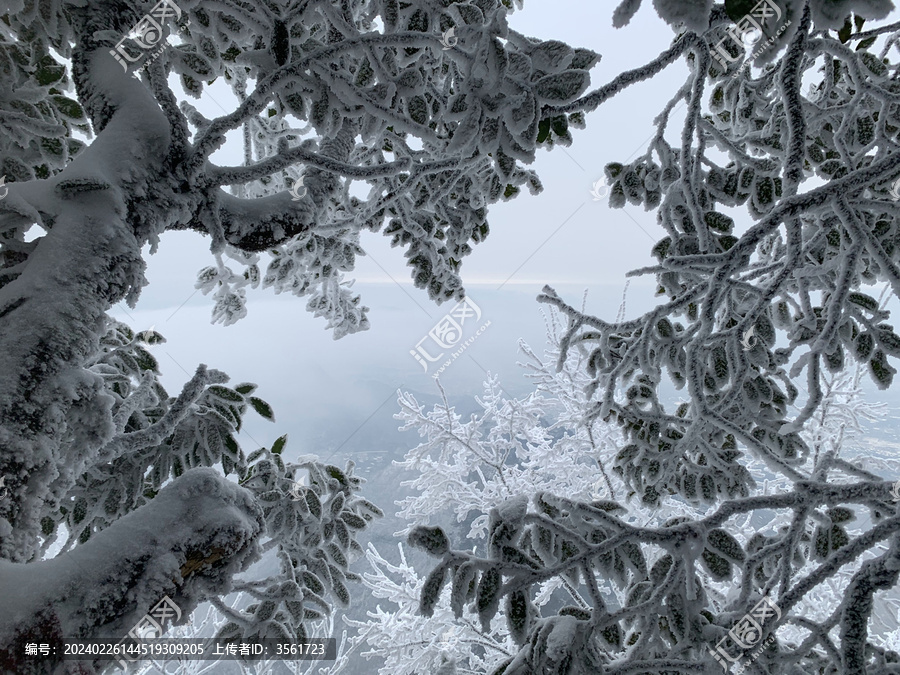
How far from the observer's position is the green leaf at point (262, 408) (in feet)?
5.35

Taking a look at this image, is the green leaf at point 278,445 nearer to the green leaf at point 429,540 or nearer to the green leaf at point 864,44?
the green leaf at point 429,540

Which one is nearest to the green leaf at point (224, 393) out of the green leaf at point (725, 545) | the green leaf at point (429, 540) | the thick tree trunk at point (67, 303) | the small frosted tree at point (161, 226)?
the small frosted tree at point (161, 226)

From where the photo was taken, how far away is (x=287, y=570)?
5.23ft

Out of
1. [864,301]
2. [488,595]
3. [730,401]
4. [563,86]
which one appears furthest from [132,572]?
[864,301]

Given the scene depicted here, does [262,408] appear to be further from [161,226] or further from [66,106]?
[66,106]

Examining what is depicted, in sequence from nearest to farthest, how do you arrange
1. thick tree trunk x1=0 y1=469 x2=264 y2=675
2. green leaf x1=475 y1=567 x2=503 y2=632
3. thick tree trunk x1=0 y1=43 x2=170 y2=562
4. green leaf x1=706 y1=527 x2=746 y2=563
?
thick tree trunk x1=0 y1=469 x2=264 y2=675
thick tree trunk x1=0 y1=43 x2=170 y2=562
green leaf x1=475 y1=567 x2=503 y2=632
green leaf x1=706 y1=527 x2=746 y2=563

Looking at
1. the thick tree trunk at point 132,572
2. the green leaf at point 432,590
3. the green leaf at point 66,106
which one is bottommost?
the green leaf at point 432,590

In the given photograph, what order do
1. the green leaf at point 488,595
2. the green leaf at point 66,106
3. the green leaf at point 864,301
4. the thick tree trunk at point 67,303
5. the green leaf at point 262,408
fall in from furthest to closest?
1. the green leaf at point 262,408
2. the green leaf at point 66,106
3. the green leaf at point 864,301
4. the green leaf at point 488,595
5. the thick tree trunk at point 67,303

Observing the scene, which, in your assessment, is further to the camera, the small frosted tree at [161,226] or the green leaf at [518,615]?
the green leaf at [518,615]

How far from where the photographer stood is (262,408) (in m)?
1.63

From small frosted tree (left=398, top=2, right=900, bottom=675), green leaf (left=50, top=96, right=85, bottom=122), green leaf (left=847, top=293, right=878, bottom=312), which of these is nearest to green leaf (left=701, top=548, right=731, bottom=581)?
small frosted tree (left=398, top=2, right=900, bottom=675)

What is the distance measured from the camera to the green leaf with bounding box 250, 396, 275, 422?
1.63 metres

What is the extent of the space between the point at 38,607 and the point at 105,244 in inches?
23.5

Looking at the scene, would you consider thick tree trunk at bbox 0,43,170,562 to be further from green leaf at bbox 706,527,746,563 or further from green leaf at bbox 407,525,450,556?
green leaf at bbox 706,527,746,563
